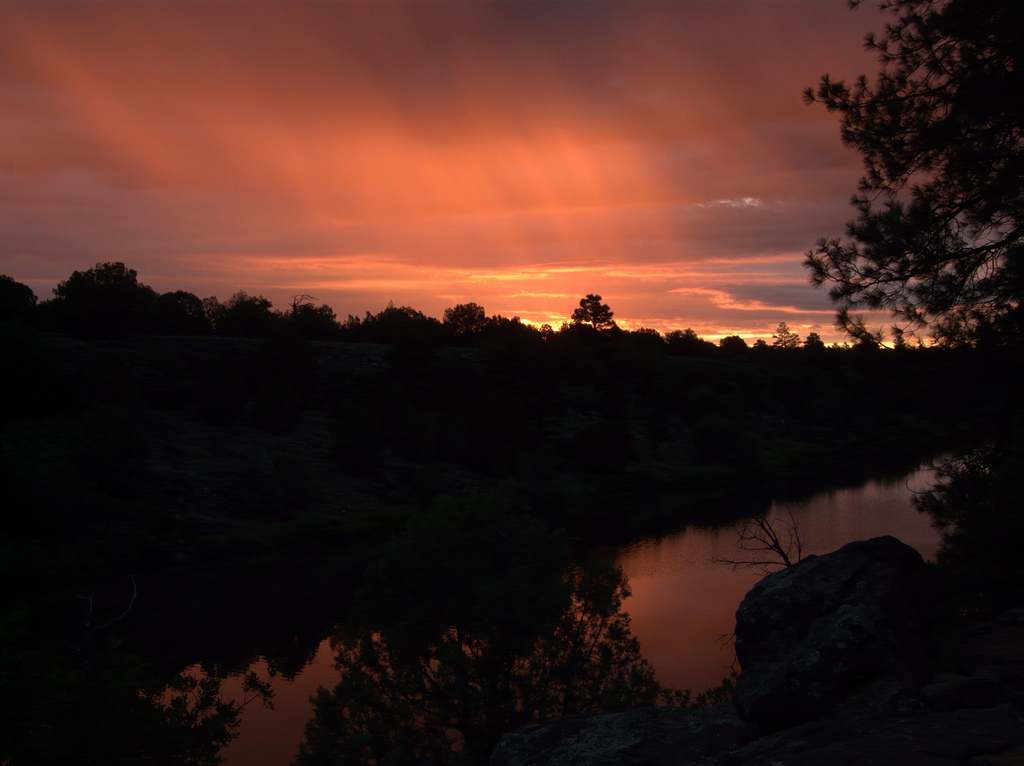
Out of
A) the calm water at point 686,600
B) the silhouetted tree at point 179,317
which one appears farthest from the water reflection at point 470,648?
the silhouetted tree at point 179,317

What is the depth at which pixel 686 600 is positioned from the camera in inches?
1778

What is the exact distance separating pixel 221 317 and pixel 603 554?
72774 millimetres

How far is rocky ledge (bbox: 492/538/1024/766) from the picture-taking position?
8.00 m

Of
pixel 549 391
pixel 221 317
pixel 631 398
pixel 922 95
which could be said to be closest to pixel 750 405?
pixel 631 398

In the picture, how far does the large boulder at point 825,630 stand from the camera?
10.3m

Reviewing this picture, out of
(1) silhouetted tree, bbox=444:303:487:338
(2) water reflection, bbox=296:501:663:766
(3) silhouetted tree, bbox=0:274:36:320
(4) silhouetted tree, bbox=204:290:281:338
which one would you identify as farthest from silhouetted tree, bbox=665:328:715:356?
(2) water reflection, bbox=296:501:663:766

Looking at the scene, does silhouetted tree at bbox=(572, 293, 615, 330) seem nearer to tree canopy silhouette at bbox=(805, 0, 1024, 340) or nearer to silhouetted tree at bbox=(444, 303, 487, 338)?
silhouetted tree at bbox=(444, 303, 487, 338)

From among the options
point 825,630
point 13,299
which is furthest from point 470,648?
point 13,299

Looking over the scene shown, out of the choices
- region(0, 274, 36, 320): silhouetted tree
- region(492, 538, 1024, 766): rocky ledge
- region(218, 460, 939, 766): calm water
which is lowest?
region(218, 460, 939, 766): calm water

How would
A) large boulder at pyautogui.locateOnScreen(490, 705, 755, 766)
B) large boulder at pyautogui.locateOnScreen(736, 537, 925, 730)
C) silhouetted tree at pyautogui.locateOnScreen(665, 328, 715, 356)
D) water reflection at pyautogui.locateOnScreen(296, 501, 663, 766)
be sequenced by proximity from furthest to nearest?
1. silhouetted tree at pyautogui.locateOnScreen(665, 328, 715, 356)
2. water reflection at pyautogui.locateOnScreen(296, 501, 663, 766)
3. large boulder at pyautogui.locateOnScreen(490, 705, 755, 766)
4. large boulder at pyautogui.locateOnScreen(736, 537, 925, 730)

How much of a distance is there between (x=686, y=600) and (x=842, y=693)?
36.2m

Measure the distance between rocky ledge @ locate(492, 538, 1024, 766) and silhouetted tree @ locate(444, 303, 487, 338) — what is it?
11952cm

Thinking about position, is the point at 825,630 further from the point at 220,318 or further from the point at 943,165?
the point at 220,318

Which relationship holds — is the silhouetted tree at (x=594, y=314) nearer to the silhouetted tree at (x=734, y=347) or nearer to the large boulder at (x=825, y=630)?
the silhouetted tree at (x=734, y=347)
